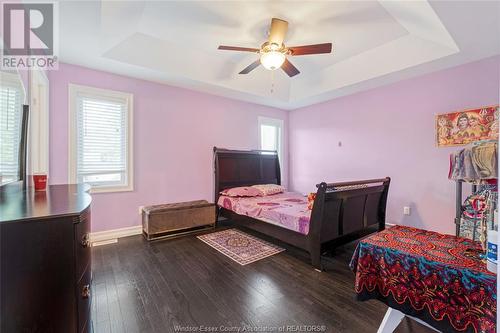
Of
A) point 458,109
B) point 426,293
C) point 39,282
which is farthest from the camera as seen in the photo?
point 458,109

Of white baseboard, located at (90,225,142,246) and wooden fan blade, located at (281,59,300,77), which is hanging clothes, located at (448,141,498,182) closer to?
wooden fan blade, located at (281,59,300,77)

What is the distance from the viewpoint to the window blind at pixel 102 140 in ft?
10.6

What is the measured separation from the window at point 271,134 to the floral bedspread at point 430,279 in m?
3.88

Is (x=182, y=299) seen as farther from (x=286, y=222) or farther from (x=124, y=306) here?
(x=286, y=222)

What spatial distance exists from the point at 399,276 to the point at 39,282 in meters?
1.77

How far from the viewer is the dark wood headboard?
13.8 ft

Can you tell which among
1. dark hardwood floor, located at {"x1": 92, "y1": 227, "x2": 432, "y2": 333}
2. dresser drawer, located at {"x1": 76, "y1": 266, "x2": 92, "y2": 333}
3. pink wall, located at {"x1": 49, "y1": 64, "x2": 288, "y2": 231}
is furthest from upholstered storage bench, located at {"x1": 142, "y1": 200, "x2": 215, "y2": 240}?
dresser drawer, located at {"x1": 76, "y1": 266, "x2": 92, "y2": 333}

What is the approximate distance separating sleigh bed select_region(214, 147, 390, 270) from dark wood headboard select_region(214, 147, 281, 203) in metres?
0.02

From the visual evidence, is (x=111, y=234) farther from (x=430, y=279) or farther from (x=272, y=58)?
(x=430, y=279)

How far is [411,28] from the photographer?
2533mm

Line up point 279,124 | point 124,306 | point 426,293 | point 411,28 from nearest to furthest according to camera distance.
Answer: point 426,293
point 124,306
point 411,28
point 279,124

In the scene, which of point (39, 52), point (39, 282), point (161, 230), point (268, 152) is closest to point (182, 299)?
point (39, 282)

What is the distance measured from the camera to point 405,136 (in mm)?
3512

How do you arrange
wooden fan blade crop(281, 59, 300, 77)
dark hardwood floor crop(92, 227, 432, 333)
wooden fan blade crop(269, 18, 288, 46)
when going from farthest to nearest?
wooden fan blade crop(281, 59, 300, 77) → wooden fan blade crop(269, 18, 288, 46) → dark hardwood floor crop(92, 227, 432, 333)
